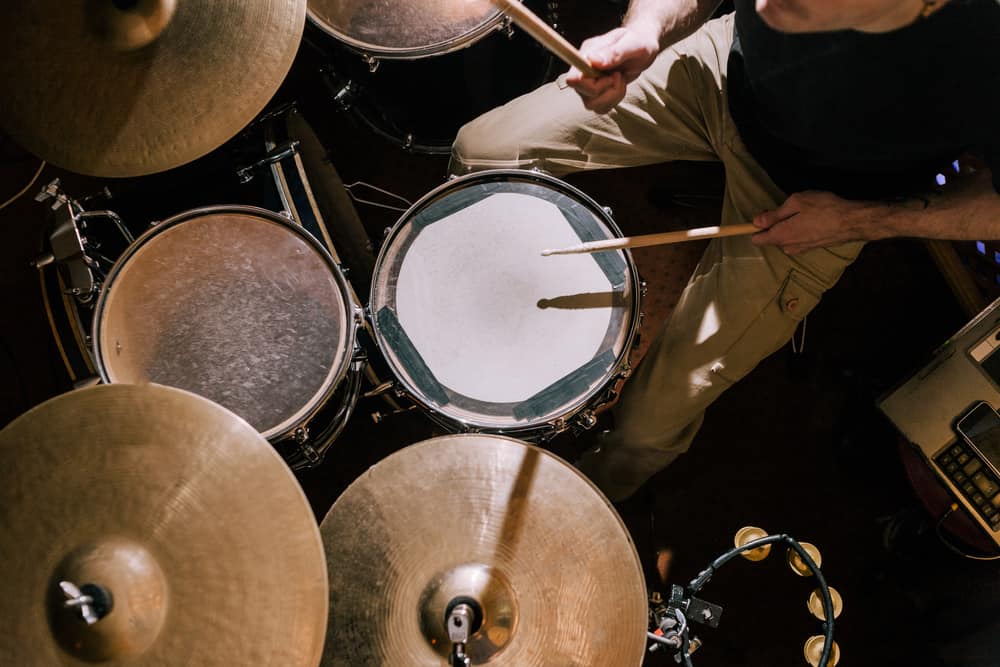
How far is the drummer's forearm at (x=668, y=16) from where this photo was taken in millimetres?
1445

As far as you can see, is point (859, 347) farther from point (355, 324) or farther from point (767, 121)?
point (355, 324)

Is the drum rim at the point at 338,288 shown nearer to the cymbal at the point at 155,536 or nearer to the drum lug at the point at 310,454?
the drum lug at the point at 310,454

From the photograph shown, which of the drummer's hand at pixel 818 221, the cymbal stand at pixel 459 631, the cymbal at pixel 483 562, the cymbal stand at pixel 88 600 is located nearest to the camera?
the cymbal stand at pixel 88 600

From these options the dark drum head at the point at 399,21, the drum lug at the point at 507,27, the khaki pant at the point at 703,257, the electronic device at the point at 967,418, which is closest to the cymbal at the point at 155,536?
the khaki pant at the point at 703,257

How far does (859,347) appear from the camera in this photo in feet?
7.11

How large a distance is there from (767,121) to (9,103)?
5.02 ft

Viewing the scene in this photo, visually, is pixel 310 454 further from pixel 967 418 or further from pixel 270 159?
pixel 967 418

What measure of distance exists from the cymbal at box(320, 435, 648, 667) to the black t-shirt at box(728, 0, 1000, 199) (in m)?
0.79

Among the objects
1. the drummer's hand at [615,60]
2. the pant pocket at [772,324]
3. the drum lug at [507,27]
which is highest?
the drum lug at [507,27]

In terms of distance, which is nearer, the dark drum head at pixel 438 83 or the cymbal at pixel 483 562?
the cymbal at pixel 483 562

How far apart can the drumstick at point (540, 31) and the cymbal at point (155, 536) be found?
2.54 feet

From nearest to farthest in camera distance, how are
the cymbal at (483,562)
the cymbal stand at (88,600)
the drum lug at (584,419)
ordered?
1. the cymbal stand at (88,600)
2. the cymbal at (483,562)
3. the drum lug at (584,419)

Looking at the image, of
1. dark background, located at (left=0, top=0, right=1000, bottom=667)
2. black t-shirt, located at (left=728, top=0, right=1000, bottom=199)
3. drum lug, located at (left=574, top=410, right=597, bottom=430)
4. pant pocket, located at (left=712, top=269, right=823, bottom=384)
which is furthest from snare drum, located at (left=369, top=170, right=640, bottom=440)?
dark background, located at (left=0, top=0, right=1000, bottom=667)

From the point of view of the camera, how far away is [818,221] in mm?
1422
